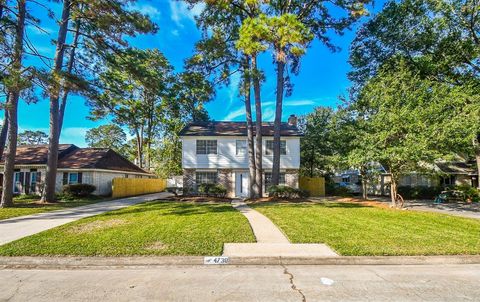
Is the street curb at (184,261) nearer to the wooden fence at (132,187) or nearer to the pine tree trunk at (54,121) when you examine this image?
the pine tree trunk at (54,121)

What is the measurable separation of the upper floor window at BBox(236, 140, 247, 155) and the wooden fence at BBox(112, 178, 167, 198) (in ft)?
32.6

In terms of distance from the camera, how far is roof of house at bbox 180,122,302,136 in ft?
77.2

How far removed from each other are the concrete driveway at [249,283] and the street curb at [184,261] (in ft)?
0.59

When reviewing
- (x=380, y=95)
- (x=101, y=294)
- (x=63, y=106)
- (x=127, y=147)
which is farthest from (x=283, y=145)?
(x=127, y=147)

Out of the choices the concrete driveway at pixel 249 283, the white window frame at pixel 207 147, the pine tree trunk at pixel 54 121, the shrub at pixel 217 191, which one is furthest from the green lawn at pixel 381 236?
the pine tree trunk at pixel 54 121

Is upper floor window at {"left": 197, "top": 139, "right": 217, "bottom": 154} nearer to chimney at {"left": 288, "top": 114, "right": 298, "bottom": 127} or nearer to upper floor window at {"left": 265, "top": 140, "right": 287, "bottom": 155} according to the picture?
upper floor window at {"left": 265, "top": 140, "right": 287, "bottom": 155}

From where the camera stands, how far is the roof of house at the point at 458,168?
26.5 m

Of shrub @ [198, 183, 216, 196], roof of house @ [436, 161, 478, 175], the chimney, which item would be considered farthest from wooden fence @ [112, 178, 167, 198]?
roof of house @ [436, 161, 478, 175]

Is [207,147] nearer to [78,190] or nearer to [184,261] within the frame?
[78,190]

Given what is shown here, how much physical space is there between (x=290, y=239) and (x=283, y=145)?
54.5 ft

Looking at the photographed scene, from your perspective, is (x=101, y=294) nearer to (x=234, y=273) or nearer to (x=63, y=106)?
(x=234, y=273)

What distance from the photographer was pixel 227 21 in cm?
1966

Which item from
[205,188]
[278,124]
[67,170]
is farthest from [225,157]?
[67,170]

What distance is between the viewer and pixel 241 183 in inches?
918
